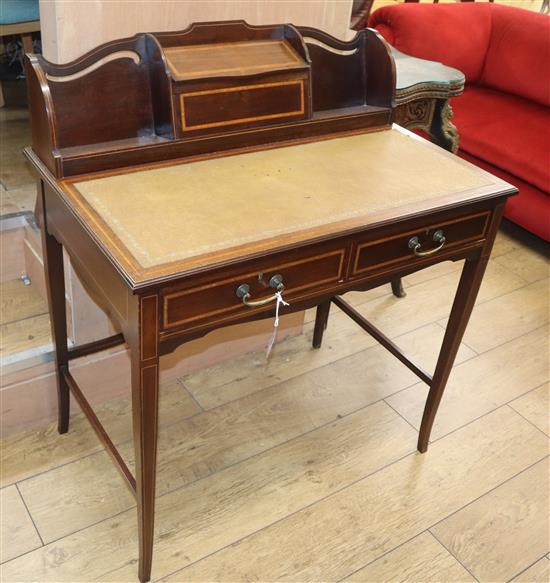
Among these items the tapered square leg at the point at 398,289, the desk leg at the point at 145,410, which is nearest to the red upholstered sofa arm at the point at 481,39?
the tapered square leg at the point at 398,289

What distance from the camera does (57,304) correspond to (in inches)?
63.2

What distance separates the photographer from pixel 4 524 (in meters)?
1.59

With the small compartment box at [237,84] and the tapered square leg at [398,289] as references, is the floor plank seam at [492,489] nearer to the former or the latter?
the tapered square leg at [398,289]

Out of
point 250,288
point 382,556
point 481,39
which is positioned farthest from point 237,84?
point 481,39

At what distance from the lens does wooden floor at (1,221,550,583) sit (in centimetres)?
159

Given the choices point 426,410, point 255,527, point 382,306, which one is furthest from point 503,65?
point 255,527

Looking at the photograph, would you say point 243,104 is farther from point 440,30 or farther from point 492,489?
point 440,30

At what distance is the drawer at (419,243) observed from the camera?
1356 mm

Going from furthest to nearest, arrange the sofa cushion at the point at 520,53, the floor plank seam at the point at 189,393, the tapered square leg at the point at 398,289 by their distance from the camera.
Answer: the sofa cushion at the point at 520,53, the tapered square leg at the point at 398,289, the floor plank seam at the point at 189,393

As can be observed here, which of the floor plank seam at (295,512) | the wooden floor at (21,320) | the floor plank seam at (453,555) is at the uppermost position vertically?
the wooden floor at (21,320)

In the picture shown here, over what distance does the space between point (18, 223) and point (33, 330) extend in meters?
0.33

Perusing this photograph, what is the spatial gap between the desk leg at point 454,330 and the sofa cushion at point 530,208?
128cm

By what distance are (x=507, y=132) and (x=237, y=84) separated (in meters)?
1.88

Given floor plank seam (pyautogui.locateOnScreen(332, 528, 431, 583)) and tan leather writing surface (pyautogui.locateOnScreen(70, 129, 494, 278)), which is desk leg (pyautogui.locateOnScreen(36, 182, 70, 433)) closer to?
tan leather writing surface (pyautogui.locateOnScreen(70, 129, 494, 278))
